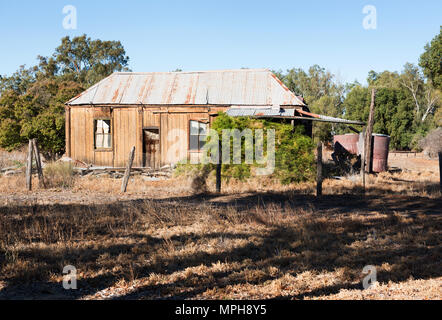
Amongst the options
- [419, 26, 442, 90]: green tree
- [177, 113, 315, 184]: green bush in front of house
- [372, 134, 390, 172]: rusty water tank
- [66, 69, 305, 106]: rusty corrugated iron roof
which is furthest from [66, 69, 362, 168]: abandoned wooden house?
[419, 26, 442, 90]: green tree

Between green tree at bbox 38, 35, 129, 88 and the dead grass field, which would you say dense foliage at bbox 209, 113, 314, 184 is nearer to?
the dead grass field

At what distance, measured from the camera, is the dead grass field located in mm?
4562

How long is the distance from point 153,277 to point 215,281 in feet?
2.67

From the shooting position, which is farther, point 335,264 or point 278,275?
point 335,264

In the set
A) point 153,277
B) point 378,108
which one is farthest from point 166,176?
point 378,108

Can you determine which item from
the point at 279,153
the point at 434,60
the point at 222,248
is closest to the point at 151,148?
the point at 279,153

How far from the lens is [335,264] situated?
5336 millimetres

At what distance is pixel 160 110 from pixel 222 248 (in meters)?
12.7

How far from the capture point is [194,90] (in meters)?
18.2

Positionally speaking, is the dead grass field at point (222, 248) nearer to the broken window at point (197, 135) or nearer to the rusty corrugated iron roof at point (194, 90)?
the broken window at point (197, 135)

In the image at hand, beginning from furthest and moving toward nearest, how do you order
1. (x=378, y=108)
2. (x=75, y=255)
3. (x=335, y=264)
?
(x=378, y=108) < (x=75, y=255) < (x=335, y=264)

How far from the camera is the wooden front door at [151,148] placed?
18141 mm

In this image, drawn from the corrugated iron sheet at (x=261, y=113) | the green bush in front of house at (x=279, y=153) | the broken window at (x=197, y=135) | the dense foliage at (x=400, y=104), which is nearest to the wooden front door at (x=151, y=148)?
the broken window at (x=197, y=135)
